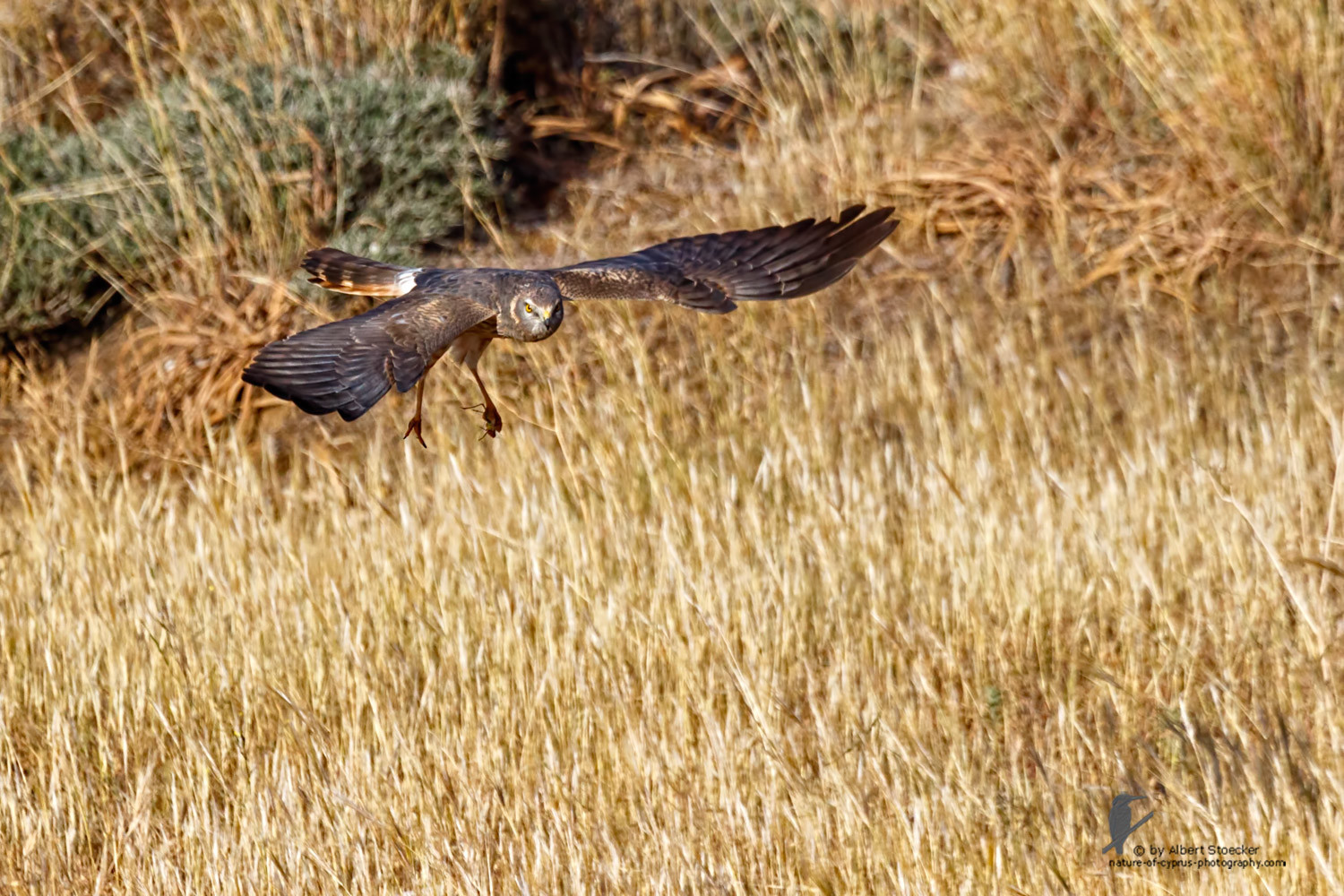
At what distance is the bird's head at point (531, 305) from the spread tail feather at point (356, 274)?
1.67ft

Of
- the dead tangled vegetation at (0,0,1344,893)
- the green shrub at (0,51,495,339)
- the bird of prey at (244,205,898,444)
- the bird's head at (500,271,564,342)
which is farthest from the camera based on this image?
the green shrub at (0,51,495,339)

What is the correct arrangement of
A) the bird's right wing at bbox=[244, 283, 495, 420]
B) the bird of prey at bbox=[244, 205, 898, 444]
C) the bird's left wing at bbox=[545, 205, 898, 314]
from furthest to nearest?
the bird's left wing at bbox=[545, 205, 898, 314]
the bird of prey at bbox=[244, 205, 898, 444]
the bird's right wing at bbox=[244, 283, 495, 420]

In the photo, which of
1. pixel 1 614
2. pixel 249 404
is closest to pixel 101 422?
pixel 249 404

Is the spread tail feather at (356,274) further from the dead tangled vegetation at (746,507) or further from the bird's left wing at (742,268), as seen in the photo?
the dead tangled vegetation at (746,507)

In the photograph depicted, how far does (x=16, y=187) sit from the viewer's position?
330 inches

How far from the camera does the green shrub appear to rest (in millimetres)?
7750

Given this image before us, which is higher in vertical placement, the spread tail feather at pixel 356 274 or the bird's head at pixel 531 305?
the spread tail feather at pixel 356 274

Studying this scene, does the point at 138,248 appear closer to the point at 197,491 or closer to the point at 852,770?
the point at 197,491

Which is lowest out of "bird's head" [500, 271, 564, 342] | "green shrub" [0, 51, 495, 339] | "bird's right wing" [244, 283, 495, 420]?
"bird's right wing" [244, 283, 495, 420]

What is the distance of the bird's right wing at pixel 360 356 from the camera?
347 cm

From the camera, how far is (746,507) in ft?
18.5

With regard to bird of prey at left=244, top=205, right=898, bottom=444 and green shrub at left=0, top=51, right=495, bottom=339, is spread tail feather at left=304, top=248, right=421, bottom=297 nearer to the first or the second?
bird of prey at left=244, top=205, right=898, bottom=444
